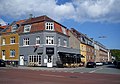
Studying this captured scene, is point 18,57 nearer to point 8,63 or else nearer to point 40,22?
point 8,63

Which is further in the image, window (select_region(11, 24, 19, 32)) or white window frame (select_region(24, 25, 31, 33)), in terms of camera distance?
window (select_region(11, 24, 19, 32))

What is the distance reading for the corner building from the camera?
4403 centimetres

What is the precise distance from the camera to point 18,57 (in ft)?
158

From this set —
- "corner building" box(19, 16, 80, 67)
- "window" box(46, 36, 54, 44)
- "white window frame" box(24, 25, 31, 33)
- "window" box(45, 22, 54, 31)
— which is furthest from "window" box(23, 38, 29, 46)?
"window" box(45, 22, 54, 31)

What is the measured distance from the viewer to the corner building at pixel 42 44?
44031 millimetres

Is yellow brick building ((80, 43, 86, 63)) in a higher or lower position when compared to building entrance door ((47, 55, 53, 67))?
higher

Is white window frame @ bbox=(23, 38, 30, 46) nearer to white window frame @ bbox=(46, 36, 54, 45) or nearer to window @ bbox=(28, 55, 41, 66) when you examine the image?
window @ bbox=(28, 55, 41, 66)

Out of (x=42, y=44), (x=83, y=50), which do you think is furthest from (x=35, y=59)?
(x=83, y=50)

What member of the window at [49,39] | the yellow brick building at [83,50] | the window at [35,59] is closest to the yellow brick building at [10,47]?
the window at [35,59]

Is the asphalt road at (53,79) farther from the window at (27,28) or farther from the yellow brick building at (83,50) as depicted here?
the yellow brick building at (83,50)

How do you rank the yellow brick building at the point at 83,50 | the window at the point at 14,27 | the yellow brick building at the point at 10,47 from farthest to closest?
1. the yellow brick building at the point at 83,50
2. the window at the point at 14,27
3. the yellow brick building at the point at 10,47

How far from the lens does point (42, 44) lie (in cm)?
4425

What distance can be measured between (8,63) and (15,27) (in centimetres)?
892

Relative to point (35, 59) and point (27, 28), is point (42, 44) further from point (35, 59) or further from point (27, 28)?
point (27, 28)
